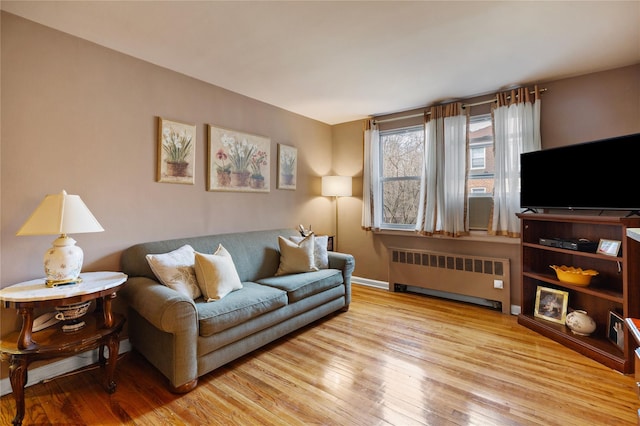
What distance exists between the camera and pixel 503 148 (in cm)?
318

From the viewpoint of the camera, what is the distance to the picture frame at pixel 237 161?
304cm

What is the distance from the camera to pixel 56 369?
2074 mm

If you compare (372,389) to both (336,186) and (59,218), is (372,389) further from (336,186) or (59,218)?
(336,186)

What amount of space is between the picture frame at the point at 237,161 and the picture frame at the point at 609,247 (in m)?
3.28

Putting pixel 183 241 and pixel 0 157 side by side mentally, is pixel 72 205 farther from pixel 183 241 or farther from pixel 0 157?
pixel 183 241

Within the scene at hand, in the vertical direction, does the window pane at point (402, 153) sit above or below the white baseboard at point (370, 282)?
above

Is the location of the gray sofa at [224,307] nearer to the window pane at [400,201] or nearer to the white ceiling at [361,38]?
the window pane at [400,201]

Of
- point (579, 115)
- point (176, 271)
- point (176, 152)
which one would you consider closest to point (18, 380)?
point (176, 271)

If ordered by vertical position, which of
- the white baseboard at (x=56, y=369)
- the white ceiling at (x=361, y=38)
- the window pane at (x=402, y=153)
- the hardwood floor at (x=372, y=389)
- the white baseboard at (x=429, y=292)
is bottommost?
the hardwood floor at (x=372, y=389)

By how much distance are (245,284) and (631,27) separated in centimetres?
364

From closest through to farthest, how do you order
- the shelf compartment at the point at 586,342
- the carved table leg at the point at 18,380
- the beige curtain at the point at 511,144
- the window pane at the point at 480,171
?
the carved table leg at the point at 18,380 < the shelf compartment at the point at 586,342 < the beige curtain at the point at 511,144 < the window pane at the point at 480,171

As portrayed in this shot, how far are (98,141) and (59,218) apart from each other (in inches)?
31.8

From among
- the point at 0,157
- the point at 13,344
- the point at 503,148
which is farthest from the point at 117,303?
the point at 503,148

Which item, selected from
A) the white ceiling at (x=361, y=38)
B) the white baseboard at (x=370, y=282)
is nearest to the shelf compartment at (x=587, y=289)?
the white baseboard at (x=370, y=282)
